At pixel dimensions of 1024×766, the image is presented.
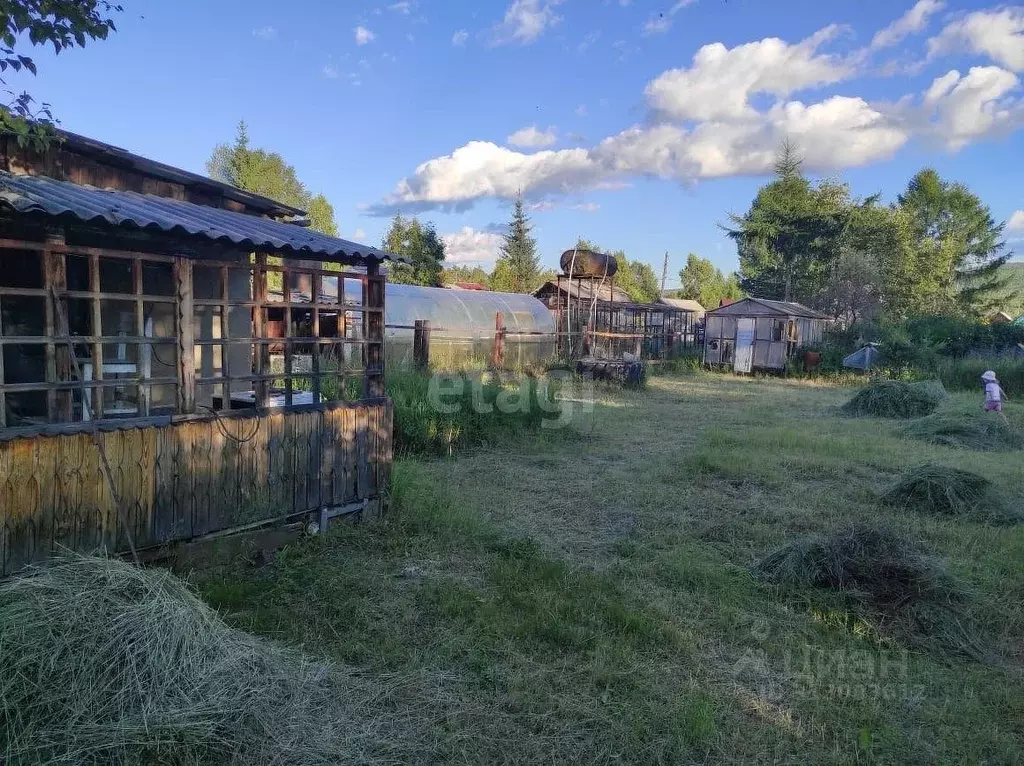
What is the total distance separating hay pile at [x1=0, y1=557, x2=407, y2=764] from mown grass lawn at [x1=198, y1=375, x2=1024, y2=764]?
343mm

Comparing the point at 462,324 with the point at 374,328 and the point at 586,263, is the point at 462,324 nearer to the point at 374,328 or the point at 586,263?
the point at 586,263

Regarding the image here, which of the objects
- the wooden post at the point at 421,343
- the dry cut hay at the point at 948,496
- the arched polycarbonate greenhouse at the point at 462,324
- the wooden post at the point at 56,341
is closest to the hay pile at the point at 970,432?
the dry cut hay at the point at 948,496

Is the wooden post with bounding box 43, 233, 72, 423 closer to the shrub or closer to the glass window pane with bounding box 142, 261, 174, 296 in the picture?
→ the glass window pane with bounding box 142, 261, 174, 296

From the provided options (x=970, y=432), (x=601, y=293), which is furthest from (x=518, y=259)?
(x=970, y=432)

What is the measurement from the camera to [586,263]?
57.0 ft

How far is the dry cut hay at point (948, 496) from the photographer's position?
246 inches

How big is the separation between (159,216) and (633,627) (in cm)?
394

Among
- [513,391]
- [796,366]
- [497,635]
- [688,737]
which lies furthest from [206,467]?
[796,366]

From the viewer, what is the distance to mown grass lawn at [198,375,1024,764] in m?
3.02

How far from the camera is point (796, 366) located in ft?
71.5

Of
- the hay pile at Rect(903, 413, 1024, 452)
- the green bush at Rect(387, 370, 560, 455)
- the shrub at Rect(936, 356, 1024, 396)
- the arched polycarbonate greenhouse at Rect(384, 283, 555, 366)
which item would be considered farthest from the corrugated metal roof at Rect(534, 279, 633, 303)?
the hay pile at Rect(903, 413, 1024, 452)

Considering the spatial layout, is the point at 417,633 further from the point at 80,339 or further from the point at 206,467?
the point at 80,339

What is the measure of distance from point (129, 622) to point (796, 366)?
72.3 feet

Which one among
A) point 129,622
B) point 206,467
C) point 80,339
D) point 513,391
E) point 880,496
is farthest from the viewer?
point 513,391
